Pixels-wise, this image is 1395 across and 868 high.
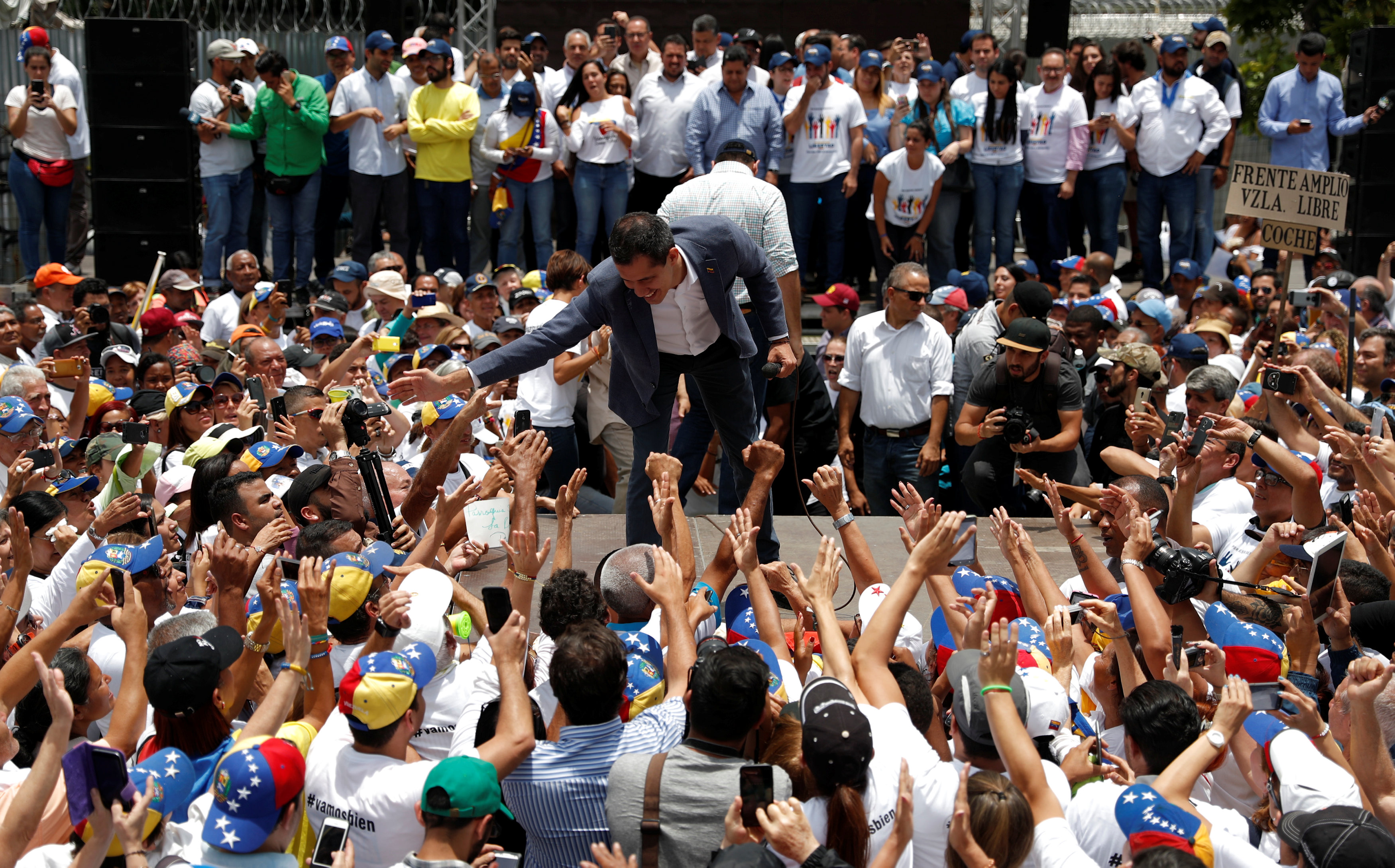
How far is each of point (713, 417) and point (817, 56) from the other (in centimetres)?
507

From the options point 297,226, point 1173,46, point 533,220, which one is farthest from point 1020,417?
point 297,226

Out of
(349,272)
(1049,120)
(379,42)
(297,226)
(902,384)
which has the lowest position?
(902,384)

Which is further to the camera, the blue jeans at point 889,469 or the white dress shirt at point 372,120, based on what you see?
the white dress shirt at point 372,120

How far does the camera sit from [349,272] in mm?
9594

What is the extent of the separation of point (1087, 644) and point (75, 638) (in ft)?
10.7

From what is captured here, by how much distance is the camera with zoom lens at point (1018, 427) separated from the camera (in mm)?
6805

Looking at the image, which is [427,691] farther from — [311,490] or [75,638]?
[311,490]

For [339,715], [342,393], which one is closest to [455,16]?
[342,393]

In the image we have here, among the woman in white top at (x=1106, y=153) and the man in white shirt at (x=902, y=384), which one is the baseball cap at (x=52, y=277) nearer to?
the man in white shirt at (x=902, y=384)

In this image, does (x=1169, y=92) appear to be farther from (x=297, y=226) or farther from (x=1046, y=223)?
(x=297, y=226)

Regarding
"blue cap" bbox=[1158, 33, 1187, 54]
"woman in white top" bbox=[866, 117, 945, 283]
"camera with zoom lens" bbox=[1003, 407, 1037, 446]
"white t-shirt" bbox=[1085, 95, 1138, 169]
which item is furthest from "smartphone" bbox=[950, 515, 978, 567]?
"blue cap" bbox=[1158, 33, 1187, 54]

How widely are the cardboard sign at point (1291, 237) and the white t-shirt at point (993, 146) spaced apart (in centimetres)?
242

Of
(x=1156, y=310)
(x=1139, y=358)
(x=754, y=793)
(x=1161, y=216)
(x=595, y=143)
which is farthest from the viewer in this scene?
(x=1161, y=216)

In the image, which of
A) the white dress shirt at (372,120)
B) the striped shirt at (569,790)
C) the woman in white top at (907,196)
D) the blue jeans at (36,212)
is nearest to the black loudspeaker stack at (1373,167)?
the woman in white top at (907,196)
